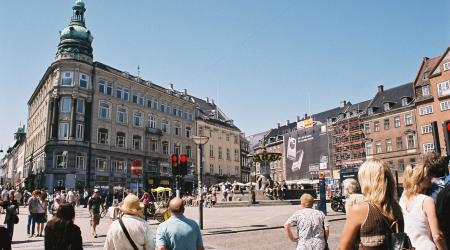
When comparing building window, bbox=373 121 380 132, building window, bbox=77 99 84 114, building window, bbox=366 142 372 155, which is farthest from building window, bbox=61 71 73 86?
building window, bbox=366 142 372 155

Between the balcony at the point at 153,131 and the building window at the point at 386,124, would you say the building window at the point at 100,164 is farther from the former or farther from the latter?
the building window at the point at 386,124

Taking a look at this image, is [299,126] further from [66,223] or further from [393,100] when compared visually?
[66,223]

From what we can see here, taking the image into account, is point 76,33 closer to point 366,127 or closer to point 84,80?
point 84,80

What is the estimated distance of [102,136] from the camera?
50.6 m

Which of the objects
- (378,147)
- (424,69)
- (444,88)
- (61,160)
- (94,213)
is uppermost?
(424,69)

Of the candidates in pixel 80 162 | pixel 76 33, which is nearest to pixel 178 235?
pixel 80 162

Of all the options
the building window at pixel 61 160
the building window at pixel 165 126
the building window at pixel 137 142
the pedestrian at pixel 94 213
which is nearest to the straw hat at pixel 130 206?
the pedestrian at pixel 94 213

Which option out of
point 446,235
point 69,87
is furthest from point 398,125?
point 446,235

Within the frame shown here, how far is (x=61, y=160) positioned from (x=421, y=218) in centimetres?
4683

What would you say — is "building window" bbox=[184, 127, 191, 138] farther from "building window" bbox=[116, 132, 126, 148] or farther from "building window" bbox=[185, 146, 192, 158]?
"building window" bbox=[116, 132, 126, 148]

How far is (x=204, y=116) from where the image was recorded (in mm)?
70688

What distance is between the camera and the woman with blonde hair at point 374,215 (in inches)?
124

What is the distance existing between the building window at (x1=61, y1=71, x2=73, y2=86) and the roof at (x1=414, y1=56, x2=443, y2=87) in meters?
48.9

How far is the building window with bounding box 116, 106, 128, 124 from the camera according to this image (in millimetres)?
53531
